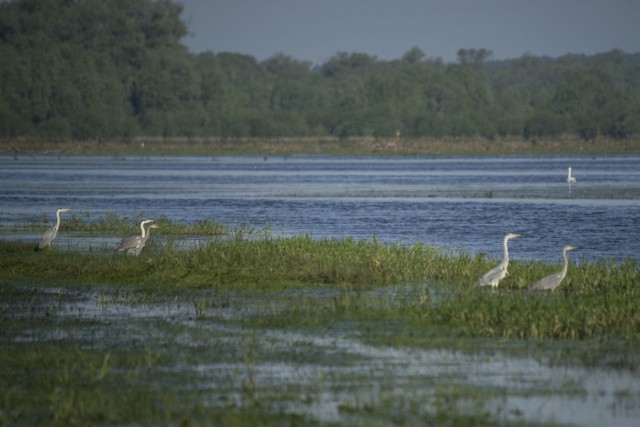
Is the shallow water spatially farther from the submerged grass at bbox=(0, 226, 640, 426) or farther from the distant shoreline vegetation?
the distant shoreline vegetation

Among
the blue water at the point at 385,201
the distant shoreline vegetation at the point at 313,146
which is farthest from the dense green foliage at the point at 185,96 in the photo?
the blue water at the point at 385,201

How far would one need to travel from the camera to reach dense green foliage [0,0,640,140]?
121688 millimetres

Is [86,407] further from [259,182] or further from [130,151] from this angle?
[130,151]

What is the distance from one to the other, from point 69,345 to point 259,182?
4856 centimetres

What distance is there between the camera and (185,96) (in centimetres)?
13688

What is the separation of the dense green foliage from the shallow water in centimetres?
10372

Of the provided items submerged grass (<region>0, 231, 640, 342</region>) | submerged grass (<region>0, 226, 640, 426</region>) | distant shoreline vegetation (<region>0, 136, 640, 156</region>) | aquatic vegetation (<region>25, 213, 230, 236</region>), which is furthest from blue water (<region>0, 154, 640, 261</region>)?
distant shoreline vegetation (<region>0, 136, 640, 156</region>)

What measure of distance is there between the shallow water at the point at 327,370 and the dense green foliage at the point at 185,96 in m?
104

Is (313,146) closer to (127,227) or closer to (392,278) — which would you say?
(127,227)

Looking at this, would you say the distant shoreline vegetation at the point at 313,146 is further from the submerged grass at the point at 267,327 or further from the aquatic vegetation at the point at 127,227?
the submerged grass at the point at 267,327

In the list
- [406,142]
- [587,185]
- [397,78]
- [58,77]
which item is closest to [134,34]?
[58,77]

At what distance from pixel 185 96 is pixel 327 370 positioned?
12591cm

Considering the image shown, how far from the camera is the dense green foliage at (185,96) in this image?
122m

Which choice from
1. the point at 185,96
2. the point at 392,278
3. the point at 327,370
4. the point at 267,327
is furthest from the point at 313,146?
the point at 327,370
